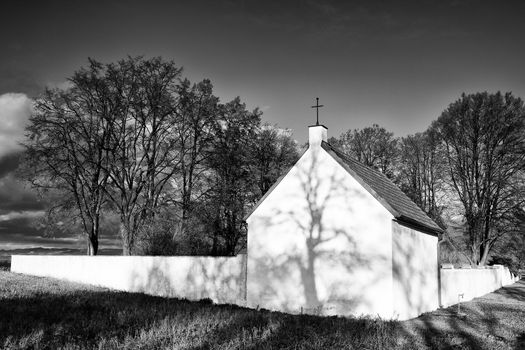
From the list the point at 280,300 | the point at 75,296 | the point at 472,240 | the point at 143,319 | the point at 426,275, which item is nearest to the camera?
the point at 143,319

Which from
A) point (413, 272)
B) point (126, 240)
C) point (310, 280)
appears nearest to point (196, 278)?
point (310, 280)

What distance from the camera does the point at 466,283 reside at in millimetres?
24906

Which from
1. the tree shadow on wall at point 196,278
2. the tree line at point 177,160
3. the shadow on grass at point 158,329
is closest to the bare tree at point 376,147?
the tree line at point 177,160

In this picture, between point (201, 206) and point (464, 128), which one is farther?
point (464, 128)

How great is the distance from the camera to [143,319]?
11.4m

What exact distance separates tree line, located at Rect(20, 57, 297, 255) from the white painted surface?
13723 mm

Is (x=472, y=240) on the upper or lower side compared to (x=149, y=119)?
lower

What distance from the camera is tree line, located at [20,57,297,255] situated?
3016 centimetres

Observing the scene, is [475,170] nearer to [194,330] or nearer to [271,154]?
[271,154]

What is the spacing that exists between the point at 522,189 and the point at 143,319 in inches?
1174

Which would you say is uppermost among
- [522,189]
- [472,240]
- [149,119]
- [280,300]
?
[149,119]

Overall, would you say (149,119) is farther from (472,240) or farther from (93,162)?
(472,240)

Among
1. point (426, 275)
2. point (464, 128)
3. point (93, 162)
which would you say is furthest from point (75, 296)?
point (464, 128)

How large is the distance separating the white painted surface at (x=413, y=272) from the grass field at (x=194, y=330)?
1061mm
